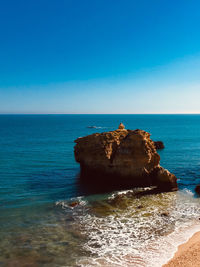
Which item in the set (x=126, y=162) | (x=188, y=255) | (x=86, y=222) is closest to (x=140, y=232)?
(x=188, y=255)

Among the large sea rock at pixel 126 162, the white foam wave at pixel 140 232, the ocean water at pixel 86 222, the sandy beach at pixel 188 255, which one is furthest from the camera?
the large sea rock at pixel 126 162

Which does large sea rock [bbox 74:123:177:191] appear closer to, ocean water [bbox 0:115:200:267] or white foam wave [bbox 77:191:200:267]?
ocean water [bbox 0:115:200:267]

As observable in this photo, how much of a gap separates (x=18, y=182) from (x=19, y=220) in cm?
1119

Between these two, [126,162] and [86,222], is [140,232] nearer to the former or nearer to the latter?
[86,222]

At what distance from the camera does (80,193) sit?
2678 centimetres

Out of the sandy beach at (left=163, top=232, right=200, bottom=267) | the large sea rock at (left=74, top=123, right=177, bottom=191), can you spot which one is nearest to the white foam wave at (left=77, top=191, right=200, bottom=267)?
the sandy beach at (left=163, top=232, right=200, bottom=267)

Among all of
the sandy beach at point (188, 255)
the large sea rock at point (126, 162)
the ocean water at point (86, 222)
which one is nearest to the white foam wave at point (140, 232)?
the ocean water at point (86, 222)

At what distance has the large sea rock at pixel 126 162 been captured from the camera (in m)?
29.7

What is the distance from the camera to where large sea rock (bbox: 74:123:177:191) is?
97.3ft

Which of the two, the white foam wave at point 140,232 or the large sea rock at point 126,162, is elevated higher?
the large sea rock at point 126,162

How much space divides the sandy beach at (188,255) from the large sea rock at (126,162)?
11685mm

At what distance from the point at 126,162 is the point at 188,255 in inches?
620

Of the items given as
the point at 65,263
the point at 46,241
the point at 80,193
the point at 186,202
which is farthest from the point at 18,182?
the point at 186,202

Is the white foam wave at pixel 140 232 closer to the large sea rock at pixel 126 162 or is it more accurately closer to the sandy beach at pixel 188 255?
the sandy beach at pixel 188 255
